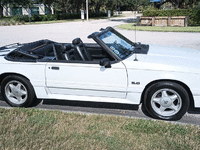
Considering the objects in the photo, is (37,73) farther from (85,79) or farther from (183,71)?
(183,71)

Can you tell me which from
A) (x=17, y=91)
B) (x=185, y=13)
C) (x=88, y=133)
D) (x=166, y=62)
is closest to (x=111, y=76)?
(x=166, y=62)

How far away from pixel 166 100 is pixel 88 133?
1.42m

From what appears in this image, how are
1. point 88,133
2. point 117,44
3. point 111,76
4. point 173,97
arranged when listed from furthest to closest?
point 117,44 → point 111,76 → point 173,97 → point 88,133

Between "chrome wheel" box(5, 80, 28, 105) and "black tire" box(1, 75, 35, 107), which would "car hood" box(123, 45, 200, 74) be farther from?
"chrome wheel" box(5, 80, 28, 105)

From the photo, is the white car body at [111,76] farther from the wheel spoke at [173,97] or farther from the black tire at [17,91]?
the wheel spoke at [173,97]

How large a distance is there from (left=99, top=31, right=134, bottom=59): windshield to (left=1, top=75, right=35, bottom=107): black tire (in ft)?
5.47

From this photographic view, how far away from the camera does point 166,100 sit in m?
4.09

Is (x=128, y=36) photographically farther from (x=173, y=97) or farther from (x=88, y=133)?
(x=88, y=133)

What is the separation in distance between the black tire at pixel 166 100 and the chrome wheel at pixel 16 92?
2.32 meters

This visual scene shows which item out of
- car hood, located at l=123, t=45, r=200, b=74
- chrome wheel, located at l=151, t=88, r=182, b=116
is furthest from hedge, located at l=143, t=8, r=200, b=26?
chrome wheel, located at l=151, t=88, r=182, b=116

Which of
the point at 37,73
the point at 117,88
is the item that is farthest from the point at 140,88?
the point at 37,73

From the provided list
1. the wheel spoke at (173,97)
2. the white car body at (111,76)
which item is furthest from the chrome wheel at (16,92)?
the wheel spoke at (173,97)

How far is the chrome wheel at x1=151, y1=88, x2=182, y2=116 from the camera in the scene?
13.3 ft

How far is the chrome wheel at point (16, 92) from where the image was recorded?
4.69m
